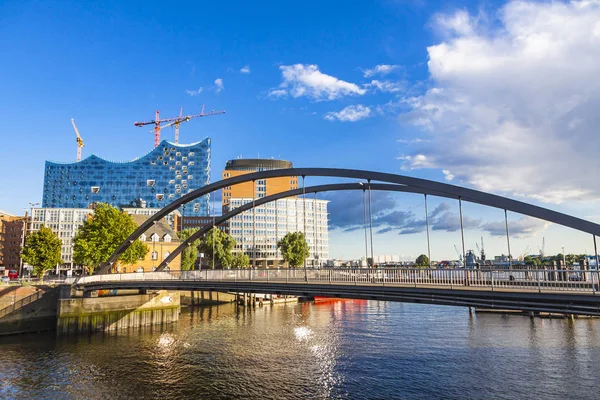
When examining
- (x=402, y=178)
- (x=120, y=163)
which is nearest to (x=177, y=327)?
(x=402, y=178)

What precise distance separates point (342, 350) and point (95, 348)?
22.1 m

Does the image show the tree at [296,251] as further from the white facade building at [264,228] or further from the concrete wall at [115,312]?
the concrete wall at [115,312]

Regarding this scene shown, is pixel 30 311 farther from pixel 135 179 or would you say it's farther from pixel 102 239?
pixel 135 179

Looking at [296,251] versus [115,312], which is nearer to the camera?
[115,312]

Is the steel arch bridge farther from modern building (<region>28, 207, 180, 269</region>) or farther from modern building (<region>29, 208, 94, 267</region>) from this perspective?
A: modern building (<region>29, 208, 94, 267</region>)

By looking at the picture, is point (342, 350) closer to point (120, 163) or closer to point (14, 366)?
point (14, 366)

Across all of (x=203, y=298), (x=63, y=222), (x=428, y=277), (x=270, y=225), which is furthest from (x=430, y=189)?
(x=63, y=222)

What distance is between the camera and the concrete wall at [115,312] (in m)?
43.5

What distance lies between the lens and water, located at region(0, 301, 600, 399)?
2500 cm

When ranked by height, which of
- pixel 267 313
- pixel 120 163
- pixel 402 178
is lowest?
pixel 267 313

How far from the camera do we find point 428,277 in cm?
2352

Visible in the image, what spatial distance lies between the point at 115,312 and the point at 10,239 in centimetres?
8862

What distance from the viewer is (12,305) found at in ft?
139

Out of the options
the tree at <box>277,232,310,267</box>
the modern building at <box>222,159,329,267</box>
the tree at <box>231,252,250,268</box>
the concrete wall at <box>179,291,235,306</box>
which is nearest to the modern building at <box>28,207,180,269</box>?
the modern building at <box>222,159,329,267</box>
